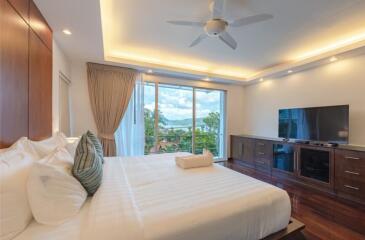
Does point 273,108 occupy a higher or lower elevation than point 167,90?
lower

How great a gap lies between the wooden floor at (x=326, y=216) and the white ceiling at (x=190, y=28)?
→ 8.21 feet

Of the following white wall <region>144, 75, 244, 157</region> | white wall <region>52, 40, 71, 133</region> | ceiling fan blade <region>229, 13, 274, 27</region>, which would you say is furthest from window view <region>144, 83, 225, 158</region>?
ceiling fan blade <region>229, 13, 274, 27</region>

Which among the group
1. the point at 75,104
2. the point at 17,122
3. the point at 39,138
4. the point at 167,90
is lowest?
the point at 39,138

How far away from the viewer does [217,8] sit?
185cm

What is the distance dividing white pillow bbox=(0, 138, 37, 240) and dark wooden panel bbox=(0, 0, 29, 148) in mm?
435

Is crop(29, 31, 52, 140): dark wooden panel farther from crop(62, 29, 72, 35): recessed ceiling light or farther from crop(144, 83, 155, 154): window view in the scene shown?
crop(144, 83, 155, 154): window view

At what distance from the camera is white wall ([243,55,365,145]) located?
299cm

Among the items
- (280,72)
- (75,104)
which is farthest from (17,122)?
(280,72)

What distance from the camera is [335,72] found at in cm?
328

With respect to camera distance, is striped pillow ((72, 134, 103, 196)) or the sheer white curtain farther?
the sheer white curtain

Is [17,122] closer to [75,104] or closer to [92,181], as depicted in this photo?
[92,181]

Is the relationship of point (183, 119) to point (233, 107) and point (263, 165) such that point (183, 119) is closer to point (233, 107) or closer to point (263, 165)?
point (233, 107)

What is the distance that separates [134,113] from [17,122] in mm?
2435

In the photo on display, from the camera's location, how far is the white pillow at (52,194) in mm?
962
